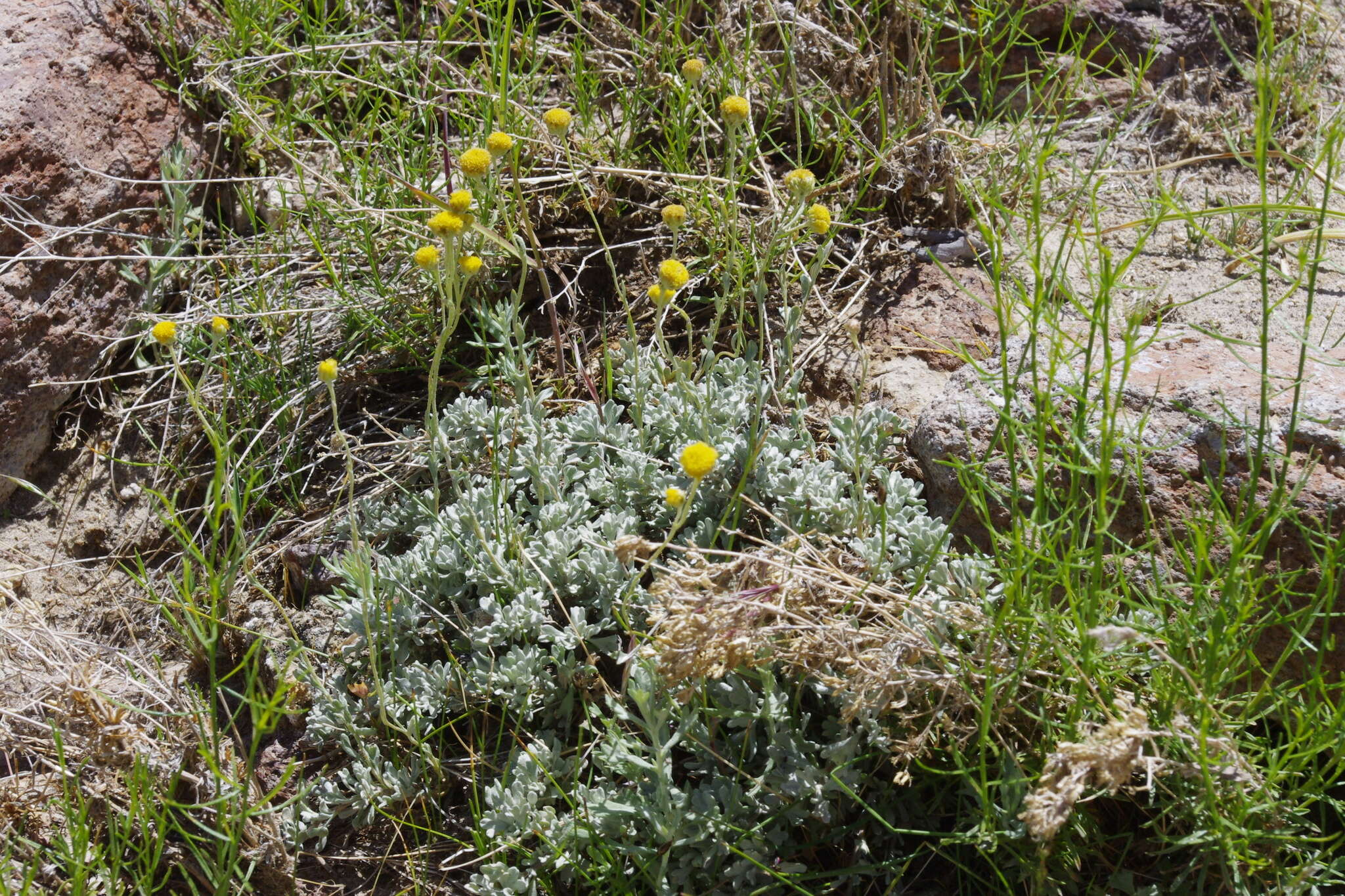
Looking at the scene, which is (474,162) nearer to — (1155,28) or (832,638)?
(832,638)

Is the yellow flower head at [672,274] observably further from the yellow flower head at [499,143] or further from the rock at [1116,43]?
the rock at [1116,43]

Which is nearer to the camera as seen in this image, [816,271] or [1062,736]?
[1062,736]

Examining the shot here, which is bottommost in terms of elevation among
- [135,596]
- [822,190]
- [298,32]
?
[135,596]

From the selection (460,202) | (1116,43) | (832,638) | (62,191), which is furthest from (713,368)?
(1116,43)

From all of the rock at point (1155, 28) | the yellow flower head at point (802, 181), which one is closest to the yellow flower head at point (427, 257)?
the yellow flower head at point (802, 181)

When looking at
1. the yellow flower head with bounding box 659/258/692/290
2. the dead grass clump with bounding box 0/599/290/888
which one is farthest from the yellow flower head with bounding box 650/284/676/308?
the dead grass clump with bounding box 0/599/290/888

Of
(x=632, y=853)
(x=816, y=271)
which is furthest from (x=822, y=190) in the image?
(x=632, y=853)

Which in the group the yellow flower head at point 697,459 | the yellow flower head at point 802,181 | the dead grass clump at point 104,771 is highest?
the yellow flower head at point 802,181

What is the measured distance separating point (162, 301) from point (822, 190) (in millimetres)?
2097

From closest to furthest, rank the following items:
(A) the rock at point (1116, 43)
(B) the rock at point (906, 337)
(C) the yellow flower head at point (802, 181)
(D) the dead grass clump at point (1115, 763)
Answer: (D) the dead grass clump at point (1115, 763) < (C) the yellow flower head at point (802, 181) < (B) the rock at point (906, 337) < (A) the rock at point (1116, 43)

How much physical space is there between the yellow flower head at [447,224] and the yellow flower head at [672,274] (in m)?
0.42

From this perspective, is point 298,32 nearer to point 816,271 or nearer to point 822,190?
point 822,190

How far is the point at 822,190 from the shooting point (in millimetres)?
3141

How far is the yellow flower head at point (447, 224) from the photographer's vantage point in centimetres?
207
